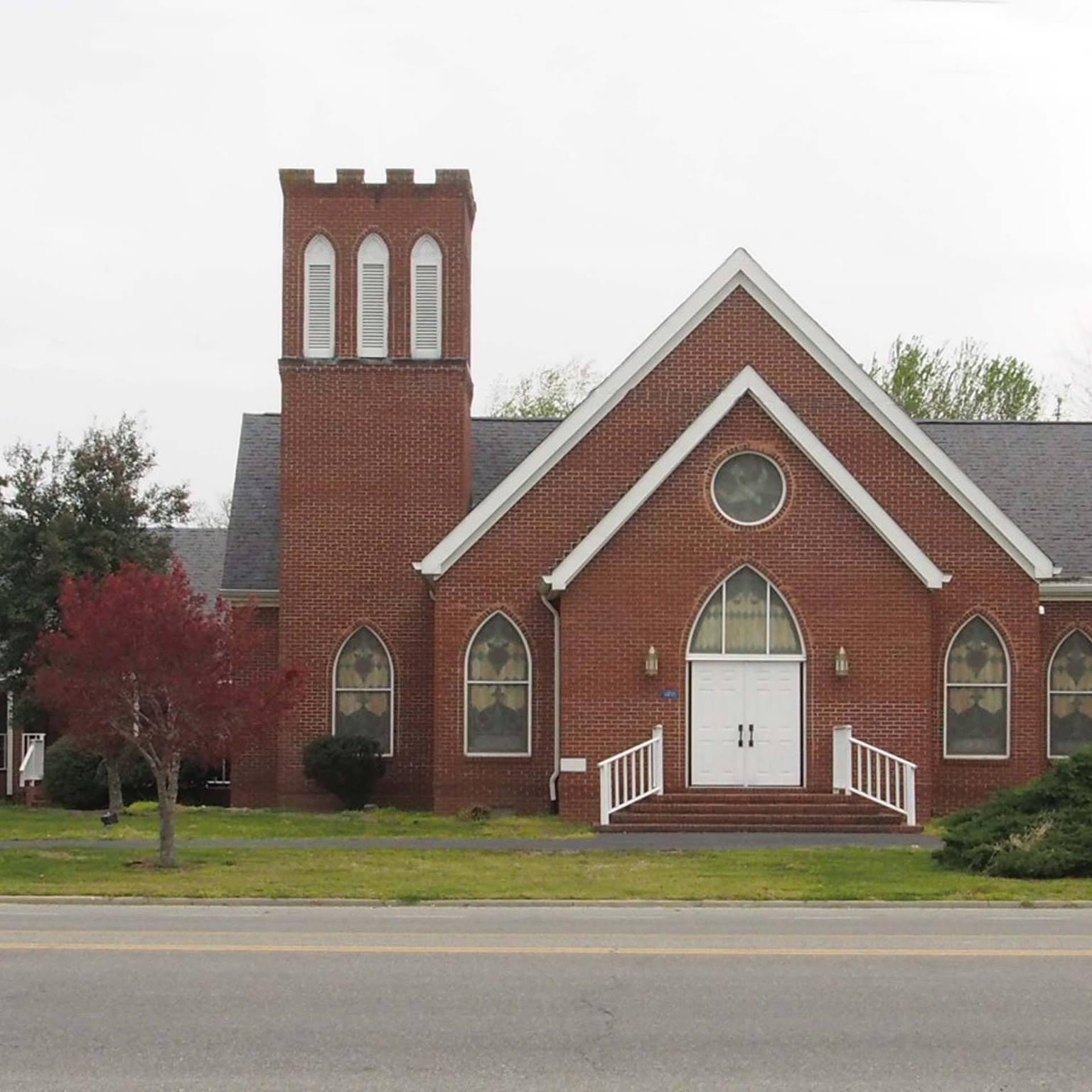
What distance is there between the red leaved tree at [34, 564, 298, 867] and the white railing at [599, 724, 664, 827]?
20.7 ft

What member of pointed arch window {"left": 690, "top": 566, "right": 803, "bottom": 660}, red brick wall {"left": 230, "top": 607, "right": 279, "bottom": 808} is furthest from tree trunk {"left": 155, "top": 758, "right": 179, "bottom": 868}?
red brick wall {"left": 230, "top": 607, "right": 279, "bottom": 808}

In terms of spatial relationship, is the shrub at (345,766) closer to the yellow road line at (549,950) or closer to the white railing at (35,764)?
the white railing at (35,764)

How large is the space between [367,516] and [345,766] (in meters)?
4.11

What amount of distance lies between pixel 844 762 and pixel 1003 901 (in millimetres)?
8863

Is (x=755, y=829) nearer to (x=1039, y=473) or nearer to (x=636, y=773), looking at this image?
(x=636, y=773)

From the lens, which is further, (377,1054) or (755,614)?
(755,614)

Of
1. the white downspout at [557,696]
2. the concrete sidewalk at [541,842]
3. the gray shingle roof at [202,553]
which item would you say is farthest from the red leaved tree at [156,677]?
the gray shingle roof at [202,553]

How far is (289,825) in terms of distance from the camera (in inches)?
1005

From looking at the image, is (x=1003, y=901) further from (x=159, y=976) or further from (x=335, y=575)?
(x=335, y=575)

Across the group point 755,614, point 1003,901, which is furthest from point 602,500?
point 1003,901

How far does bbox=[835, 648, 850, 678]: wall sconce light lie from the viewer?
26.1 m

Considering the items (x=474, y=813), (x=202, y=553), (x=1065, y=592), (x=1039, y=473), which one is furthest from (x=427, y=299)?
(x=202, y=553)

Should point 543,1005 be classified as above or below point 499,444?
below

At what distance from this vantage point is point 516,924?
15.2 m
